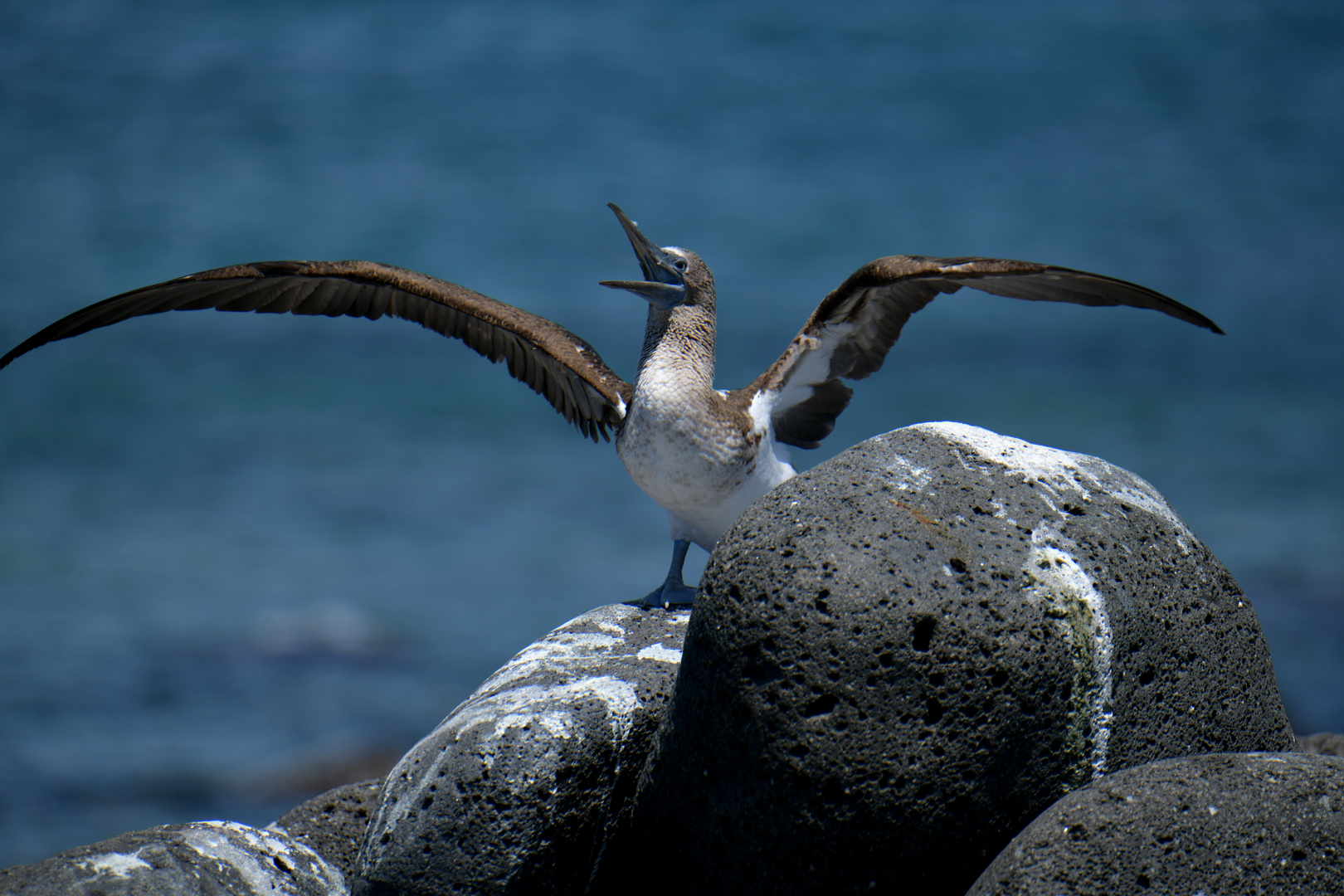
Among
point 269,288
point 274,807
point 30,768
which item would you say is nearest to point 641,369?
point 269,288

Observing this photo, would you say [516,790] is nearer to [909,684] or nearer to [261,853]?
[261,853]

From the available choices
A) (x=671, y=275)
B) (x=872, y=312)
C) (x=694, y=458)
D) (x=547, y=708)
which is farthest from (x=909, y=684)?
(x=671, y=275)

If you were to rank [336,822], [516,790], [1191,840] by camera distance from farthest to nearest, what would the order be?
[336,822], [516,790], [1191,840]

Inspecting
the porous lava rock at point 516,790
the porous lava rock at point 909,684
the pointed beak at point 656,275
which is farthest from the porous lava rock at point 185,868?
the pointed beak at point 656,275

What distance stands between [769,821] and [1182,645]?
1.55 m

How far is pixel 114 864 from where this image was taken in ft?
13.2

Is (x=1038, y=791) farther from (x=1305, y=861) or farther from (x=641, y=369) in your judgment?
(x=641, y=369)

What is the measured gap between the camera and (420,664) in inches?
528

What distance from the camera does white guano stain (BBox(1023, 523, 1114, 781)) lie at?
3.81 metres

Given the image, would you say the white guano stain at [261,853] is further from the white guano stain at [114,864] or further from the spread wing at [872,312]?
the spread wing at [872,312]

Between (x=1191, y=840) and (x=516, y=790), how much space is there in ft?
6.81

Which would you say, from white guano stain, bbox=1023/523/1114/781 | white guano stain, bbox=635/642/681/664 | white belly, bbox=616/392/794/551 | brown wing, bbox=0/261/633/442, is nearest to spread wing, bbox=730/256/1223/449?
white belly, bbox=616/392/794/551

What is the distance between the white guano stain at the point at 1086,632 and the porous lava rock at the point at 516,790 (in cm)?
146

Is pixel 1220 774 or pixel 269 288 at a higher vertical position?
pixel 269 288
